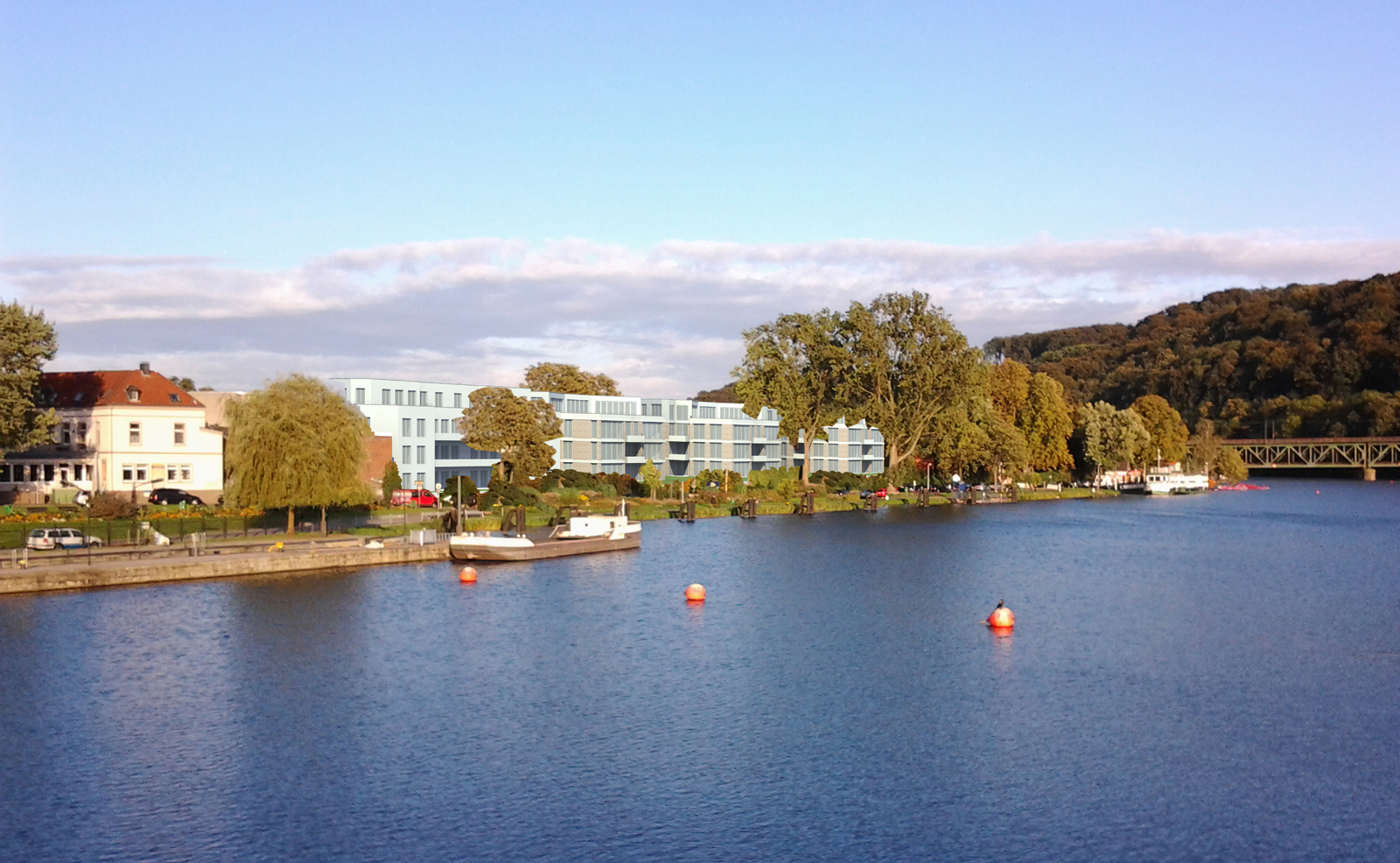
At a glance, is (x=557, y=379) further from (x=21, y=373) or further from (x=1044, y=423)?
(x=21, y=373)

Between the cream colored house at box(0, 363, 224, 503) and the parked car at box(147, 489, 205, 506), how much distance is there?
1432 millimetres

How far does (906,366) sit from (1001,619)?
76.5 metres

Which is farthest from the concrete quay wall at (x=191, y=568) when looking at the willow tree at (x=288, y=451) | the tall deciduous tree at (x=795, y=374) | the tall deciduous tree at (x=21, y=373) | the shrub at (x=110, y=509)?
the tall deciduous tree at (x=795, y=374)

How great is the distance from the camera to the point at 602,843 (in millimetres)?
25094

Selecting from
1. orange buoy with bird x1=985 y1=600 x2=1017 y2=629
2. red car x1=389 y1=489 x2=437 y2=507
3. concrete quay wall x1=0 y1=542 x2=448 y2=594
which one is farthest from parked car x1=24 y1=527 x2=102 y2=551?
orange buoy with bird x1=985 y1=600 x2=1017 y2=629

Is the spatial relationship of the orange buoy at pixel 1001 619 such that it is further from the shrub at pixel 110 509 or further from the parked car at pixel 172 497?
the parked car at pixel 172 497

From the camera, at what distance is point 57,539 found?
59.8m

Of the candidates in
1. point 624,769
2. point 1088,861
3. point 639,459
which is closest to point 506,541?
point 624,769

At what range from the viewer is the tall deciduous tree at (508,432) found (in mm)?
99375

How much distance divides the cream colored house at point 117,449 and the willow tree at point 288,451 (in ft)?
69.8

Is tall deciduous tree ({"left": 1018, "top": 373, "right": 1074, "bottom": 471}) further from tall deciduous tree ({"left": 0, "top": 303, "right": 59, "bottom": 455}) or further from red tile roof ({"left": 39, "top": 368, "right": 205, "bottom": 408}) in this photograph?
tall deciduous tree ({"left": 0, "top": 303, "right": 59, "bottom": 455})

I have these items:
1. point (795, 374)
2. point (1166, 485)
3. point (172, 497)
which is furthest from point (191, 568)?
point (1166, 485)

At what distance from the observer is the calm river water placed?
2581 cm

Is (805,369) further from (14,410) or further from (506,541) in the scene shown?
(14,410)
